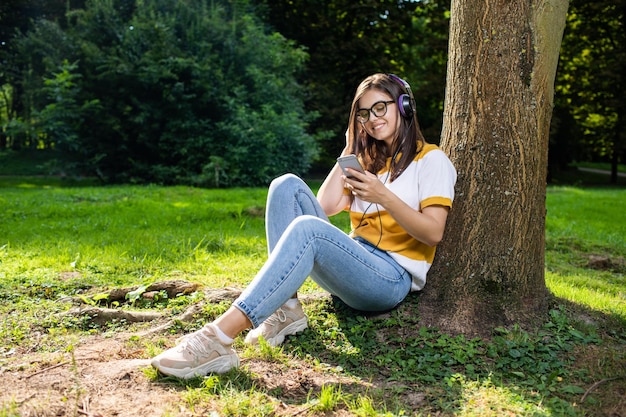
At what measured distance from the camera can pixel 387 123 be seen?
3.20 m

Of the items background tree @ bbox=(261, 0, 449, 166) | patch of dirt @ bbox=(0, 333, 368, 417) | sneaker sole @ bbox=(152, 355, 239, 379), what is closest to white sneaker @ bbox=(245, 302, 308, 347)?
patch of dirt @ bbox=(0, 333, 368, 417)

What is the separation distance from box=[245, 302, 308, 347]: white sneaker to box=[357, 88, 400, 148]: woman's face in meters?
1.12

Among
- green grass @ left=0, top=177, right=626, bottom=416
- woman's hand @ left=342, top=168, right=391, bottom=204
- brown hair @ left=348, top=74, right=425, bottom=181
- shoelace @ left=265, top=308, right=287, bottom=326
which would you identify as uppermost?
brown hair @ left=348, top=74, right=425, bottom=181

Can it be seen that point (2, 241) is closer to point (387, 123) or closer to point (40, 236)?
point (40, 236)

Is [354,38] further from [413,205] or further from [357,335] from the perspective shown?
[357,335]

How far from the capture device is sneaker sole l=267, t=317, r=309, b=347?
10.2 feet

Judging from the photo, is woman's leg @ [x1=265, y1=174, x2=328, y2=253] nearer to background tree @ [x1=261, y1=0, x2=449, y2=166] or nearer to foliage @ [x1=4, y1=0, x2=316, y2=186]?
foliage @ [x1=4, y1=0, x2=316, y2=186]

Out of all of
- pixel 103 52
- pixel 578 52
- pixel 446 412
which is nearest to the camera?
pixel 446 412

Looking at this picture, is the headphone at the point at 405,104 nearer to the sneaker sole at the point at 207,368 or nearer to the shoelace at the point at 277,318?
the shoelace at the point at 277,318

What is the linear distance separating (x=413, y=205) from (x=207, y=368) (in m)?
1.40

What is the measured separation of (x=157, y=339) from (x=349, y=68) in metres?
18.8

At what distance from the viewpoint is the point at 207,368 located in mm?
2660

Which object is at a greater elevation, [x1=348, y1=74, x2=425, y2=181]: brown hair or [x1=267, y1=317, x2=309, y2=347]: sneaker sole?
[x1=348, y1=74, x2=425, y2=181]: brown hair

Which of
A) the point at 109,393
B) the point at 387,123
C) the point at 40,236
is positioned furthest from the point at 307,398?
the point at 40,236
